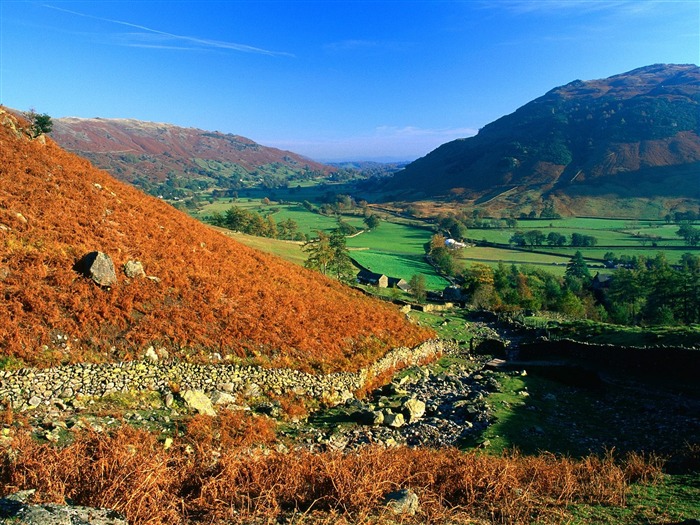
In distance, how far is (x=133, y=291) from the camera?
18.7 metres

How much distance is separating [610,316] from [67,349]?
74.9 m

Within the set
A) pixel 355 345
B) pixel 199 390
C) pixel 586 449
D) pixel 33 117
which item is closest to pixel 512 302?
pixel 355 345

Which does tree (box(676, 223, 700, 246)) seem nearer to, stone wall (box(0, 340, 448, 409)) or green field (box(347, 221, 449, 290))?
green field (box(347, 221, 449, 290))

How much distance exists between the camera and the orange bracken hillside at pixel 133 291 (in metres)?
16.0

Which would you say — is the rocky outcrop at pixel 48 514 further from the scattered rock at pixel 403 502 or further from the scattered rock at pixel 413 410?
the scattered rock at pixel 413 410

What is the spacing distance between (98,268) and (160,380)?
20.5 ft

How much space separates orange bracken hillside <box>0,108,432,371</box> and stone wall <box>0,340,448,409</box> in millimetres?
620

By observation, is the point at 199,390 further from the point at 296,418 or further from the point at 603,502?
the point at 603,502

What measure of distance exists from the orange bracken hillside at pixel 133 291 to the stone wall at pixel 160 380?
620 mm

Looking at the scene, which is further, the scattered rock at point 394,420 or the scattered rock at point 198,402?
the scattered rock at point 394,420

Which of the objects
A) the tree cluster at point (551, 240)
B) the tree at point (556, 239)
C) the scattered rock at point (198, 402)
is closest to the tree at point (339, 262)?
the scattered rock at point (198, 402)

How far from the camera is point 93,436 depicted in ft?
30.7

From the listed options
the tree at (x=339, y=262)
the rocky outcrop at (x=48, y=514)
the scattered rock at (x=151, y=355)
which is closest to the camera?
the rocky outcrop at (x=48, y=514)

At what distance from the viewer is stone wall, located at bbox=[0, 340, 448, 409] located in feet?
44.0
